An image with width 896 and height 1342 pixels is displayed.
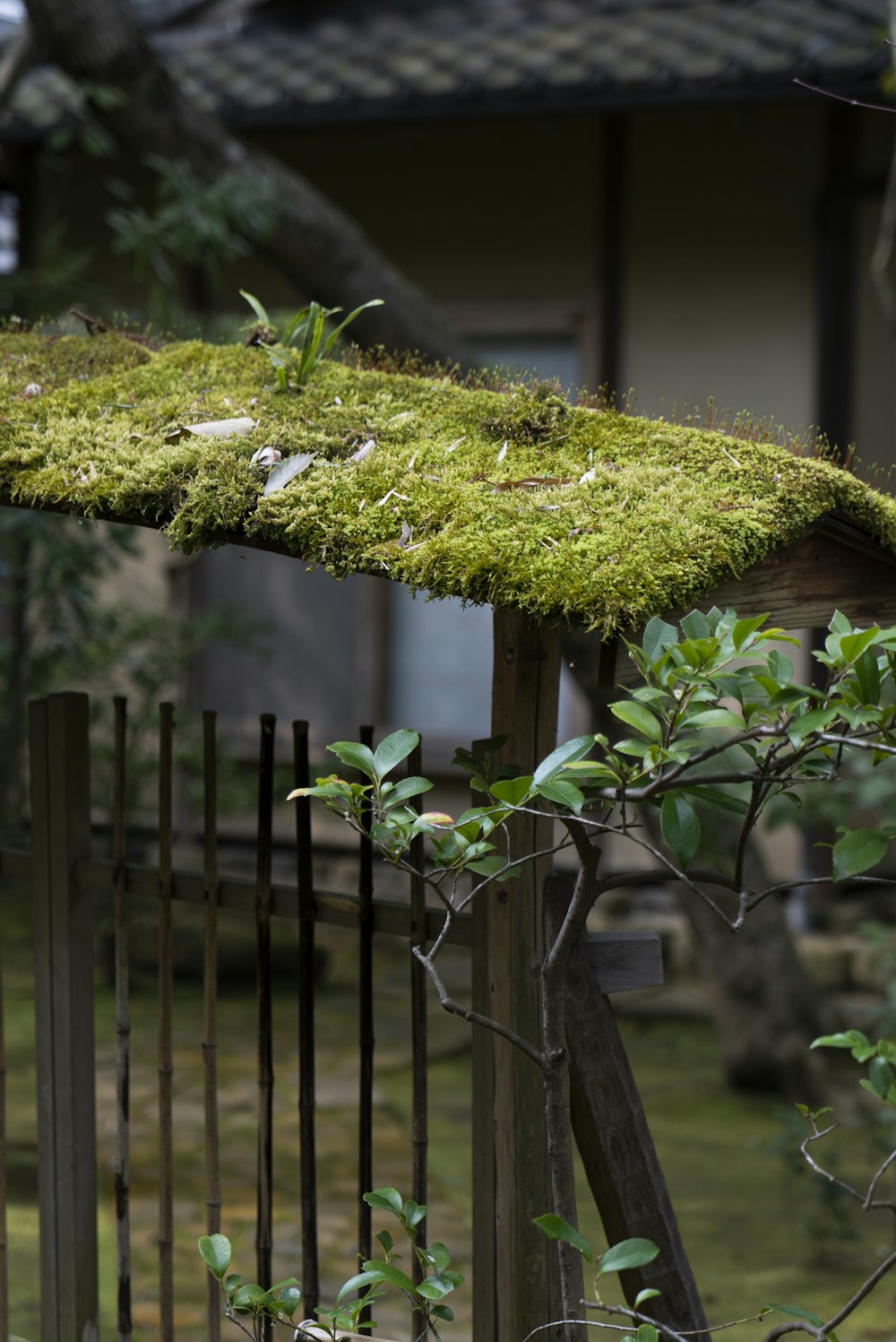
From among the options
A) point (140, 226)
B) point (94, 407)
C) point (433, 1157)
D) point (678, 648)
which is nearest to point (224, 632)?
point (140, 226)

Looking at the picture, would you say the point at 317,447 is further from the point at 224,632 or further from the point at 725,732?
the point at 224,632

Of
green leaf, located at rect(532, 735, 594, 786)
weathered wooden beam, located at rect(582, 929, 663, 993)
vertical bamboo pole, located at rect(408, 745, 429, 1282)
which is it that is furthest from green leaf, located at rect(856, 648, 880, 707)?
vertical bamboo pole, located at rect(408, 745, 429, 1282)

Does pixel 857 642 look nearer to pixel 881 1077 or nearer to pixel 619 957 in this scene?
pixel 619 957

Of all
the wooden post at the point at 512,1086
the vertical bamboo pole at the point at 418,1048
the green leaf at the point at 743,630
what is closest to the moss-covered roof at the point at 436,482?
the green leaf at the point at 743,630

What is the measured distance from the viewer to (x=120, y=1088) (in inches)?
99.7

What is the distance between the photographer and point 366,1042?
2.34 metres

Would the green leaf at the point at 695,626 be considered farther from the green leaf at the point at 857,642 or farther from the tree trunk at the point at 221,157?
the tree trunk at the point at 221,157

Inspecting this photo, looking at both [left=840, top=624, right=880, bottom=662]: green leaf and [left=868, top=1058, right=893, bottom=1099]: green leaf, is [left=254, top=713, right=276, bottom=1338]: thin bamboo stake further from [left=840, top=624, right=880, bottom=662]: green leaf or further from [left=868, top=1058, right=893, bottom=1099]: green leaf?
[left=840, top=624, right=880, bottom=662]: green leaf

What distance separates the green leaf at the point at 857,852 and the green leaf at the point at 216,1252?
3.38ft

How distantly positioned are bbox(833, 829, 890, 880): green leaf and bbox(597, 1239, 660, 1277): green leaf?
543mm

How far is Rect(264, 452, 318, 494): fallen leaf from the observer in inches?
70.3

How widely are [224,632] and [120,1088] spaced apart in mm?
3751

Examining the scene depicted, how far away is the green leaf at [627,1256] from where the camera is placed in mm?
1693

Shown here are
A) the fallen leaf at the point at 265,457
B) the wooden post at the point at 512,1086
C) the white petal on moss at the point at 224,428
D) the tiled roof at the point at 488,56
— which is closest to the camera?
the fallen leaf at the point at 265,457
